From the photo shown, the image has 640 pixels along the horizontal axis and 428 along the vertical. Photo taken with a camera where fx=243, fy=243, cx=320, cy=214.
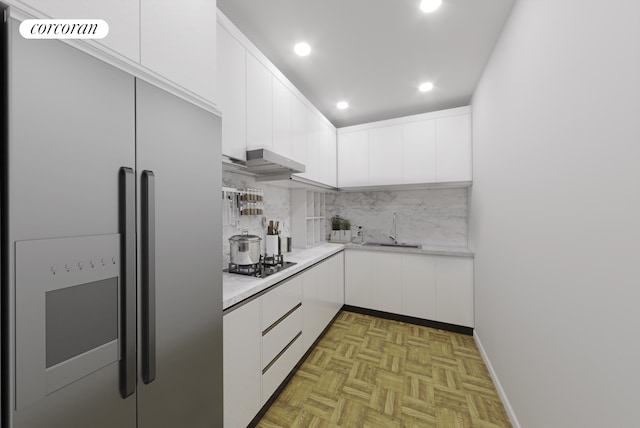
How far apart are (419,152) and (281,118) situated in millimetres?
1809

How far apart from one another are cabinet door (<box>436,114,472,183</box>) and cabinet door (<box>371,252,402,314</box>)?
3.79 ft

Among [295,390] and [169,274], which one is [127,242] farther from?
[295,390]

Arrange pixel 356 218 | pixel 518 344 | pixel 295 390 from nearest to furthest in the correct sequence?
1. pixel 518 344
2. pixel 295 390
3. pixel 356 218

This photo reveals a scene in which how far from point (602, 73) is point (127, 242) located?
1687 millimetres

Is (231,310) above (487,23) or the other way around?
the other way around

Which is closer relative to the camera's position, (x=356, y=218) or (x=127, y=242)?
(x=127, y=242)

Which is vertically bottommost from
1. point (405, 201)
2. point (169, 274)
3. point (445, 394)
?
point (445, 394)

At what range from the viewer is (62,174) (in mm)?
659

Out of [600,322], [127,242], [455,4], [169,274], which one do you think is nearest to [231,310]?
[169,274]

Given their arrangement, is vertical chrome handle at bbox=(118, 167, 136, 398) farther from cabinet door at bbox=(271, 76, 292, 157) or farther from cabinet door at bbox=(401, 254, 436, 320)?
cabinet door at bbox=(401, 254, 436, 320)

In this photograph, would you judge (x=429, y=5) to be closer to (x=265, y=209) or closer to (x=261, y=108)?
(x=261, y=108)

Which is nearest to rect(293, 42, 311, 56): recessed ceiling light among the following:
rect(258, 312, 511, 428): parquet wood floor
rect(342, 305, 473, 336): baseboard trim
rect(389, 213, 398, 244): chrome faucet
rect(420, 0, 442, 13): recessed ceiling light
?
rect(420, 0, 442, 13): recessed ceiling light

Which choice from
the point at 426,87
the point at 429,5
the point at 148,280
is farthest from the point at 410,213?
the point at 148,280

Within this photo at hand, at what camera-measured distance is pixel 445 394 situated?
71.7 inches
